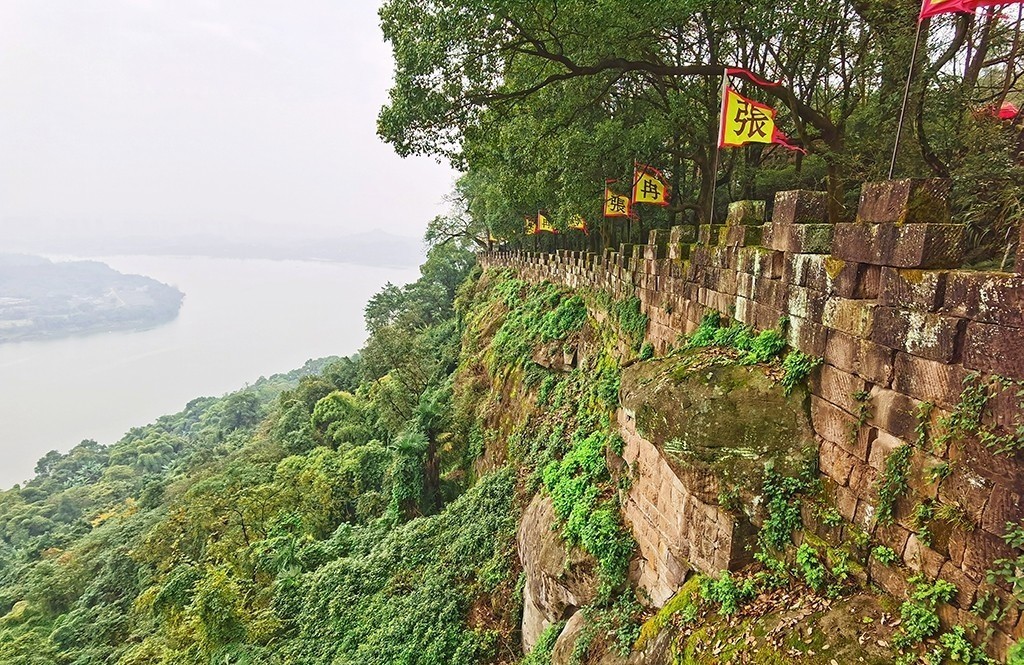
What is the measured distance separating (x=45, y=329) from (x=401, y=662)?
248 meters

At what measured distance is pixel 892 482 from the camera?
3.47 metres

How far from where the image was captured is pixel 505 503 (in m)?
9.98

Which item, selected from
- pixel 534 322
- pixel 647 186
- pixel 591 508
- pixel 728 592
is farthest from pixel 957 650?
pixel 534 322

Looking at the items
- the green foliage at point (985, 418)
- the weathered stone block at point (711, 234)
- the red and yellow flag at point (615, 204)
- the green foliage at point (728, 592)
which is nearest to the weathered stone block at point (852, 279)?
the green foliage at point (985, 418)

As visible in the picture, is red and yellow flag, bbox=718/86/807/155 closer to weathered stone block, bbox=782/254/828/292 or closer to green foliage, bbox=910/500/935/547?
weathered stone block, bbox=782/254/828/292

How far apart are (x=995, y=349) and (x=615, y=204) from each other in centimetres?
853

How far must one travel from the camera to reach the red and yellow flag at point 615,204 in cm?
1075

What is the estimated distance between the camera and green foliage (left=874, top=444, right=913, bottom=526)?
3.41 meters

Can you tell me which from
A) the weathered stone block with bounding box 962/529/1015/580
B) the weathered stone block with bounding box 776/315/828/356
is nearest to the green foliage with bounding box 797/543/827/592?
the weathered stone block with bounding box 962/529/1015/580

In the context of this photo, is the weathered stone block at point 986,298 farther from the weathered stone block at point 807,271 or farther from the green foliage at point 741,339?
the green foliage at point 741,339

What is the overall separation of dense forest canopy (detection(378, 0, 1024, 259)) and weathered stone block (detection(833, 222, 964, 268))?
3.70 feet

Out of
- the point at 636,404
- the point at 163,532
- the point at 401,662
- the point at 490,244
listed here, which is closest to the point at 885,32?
the point at 636,404

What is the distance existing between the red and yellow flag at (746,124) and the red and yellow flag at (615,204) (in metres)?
4.07

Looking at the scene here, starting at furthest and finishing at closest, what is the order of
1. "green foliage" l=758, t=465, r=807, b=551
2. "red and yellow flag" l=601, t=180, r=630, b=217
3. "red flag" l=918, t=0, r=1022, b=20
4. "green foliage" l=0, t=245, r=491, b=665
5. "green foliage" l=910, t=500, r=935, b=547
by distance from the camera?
"red and yellow flag" l=601, t=180, r=630, b=217 → "green foliage" l=0, t=245, r=491, b=665 → "green foliage" l=758, t=465, r=807, b=551 → "red flag" l=918, t=0, r=1022, b=20 → "green foliage" l=910, t=500, r=935, b=547
